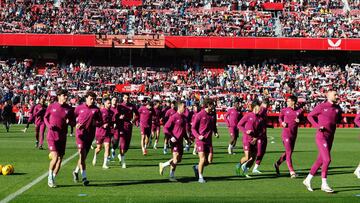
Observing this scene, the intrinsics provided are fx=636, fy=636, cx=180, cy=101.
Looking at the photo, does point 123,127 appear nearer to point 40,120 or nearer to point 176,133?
point 176,133

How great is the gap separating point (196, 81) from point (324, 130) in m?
45.1

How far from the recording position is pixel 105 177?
16984 millimetres

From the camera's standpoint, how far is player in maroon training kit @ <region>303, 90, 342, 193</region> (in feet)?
46.8

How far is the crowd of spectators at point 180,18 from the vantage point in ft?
209

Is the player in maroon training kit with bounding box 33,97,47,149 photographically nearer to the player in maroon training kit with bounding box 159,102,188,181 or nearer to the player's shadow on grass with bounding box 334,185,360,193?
the player in maroon training kit with bounding box 159,102,188,181

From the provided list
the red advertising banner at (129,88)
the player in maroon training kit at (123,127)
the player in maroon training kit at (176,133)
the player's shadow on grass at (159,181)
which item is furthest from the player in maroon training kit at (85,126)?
the red advertising banner at (129,88)

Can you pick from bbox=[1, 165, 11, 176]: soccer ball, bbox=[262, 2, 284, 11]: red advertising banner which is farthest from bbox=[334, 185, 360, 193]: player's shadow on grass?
bbox=[262, 2, 284, 11]: red advertising banner

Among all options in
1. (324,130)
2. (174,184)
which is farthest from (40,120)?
(324,130)

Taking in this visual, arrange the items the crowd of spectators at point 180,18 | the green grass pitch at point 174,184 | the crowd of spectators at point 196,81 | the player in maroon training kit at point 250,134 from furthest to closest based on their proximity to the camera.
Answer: the crowd of spectators at point 180,18 < the crowd of spectators at point 196,81 < the player in maroon training kit at point 250,134 < the green grass pitch at point 174,184

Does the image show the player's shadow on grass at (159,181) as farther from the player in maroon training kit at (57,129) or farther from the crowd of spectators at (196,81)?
the crowd of spectators at (196,81)

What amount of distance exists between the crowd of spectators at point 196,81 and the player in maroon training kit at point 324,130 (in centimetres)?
3837

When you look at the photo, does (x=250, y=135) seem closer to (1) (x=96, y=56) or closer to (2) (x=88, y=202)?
(2) (x=88, y=202)

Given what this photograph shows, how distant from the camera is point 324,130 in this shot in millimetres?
14453

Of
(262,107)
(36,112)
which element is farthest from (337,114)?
(36,112)
